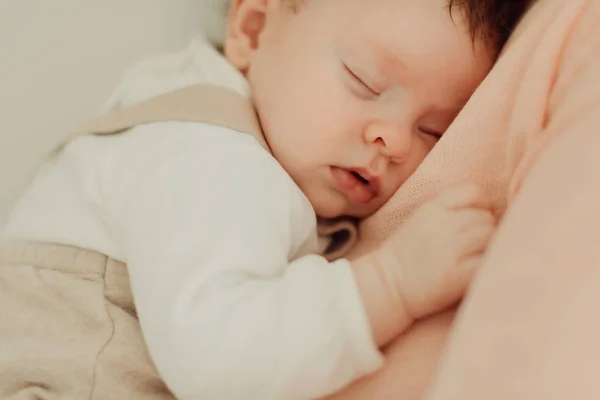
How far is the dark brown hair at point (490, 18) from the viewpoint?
79 cm

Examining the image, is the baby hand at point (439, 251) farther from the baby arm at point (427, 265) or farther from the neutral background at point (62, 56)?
the neutral background at point (62, 56)

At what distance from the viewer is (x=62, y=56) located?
3.72ft

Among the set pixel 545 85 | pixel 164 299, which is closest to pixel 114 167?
pixel 164 299

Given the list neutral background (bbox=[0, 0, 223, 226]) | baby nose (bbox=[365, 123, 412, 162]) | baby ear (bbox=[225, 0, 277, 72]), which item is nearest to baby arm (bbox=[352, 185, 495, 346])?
baby nose (bbox=[365, 123, 412, 162])

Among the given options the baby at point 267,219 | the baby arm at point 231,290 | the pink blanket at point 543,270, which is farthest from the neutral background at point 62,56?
the pink blanket at point 543,270

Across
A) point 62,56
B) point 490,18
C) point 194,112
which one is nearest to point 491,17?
point 490,18

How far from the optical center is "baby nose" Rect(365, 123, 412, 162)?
763mm

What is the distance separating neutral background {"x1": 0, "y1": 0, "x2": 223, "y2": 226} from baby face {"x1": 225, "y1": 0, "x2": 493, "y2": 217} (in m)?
0.43

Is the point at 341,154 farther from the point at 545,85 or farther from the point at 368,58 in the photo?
the point at 545,85

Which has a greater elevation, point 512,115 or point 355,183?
point 512,115

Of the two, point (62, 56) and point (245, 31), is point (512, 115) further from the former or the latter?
point (62, 56)

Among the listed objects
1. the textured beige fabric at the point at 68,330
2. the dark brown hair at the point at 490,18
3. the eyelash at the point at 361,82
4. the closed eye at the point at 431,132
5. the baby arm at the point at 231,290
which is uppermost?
the dark brown hair at the point at 490,18

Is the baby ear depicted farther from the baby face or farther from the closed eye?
the closed eye

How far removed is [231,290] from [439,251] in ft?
0.68
